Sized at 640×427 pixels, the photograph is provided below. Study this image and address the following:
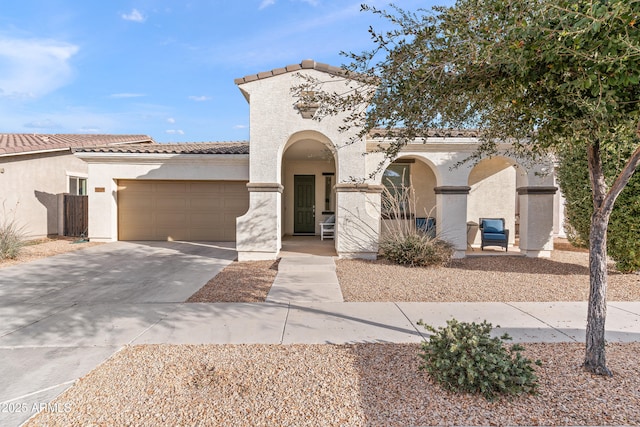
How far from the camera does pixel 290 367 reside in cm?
342

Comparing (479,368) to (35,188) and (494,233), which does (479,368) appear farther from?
(35,188)

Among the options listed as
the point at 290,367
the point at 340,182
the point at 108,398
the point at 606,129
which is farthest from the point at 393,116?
the point at 340,182

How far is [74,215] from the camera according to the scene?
48.0 ft

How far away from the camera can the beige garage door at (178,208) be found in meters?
13.2

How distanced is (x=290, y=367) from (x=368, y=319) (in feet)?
5.82

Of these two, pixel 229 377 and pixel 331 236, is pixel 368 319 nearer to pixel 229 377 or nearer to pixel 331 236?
pixel 229 377

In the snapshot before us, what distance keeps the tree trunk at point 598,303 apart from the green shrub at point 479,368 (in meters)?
0.77

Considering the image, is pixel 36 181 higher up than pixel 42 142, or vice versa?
pixel 42 142

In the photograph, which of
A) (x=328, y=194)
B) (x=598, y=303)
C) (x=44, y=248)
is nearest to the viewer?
(x=598, y=303)

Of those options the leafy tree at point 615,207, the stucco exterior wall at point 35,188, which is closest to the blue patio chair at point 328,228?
the leafy tree at point 615,207

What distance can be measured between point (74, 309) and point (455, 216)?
30.5ft

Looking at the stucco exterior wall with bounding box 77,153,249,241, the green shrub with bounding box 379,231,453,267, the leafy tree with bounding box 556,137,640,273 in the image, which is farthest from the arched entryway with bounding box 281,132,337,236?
the leafy tree with bounding box 556,137,640,273

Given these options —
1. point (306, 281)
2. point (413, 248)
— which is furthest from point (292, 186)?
point (306, 281)

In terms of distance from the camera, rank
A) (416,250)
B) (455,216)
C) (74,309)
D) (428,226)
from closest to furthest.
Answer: (74,309) < (416,250) < (455,216) < (428,226)
